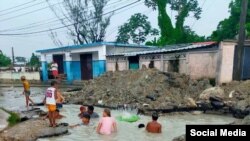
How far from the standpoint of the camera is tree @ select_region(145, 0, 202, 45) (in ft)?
118

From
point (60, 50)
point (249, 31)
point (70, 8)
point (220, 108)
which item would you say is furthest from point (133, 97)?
point (70, 8)

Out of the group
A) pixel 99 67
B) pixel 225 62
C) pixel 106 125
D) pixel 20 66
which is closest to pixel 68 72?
pixel 99 67

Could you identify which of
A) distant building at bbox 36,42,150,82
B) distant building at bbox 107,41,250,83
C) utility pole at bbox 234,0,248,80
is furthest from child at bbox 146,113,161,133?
distant building at bbox 36,42,150,82

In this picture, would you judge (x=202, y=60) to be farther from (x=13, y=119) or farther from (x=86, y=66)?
(x=86, y=66)

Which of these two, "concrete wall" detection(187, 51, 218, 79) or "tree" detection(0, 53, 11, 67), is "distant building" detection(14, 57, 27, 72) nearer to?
"tree" detection(0, 53, 11, 67)

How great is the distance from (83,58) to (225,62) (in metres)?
17.7

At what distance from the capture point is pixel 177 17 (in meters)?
38.0

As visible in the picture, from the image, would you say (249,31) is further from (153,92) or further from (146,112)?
(146,112)

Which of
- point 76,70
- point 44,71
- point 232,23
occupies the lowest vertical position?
point 44,71

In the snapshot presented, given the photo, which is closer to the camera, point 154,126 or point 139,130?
point 154,126

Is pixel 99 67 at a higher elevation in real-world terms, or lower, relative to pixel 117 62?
lower

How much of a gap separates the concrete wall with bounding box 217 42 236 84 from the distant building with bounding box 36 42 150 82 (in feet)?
43.4

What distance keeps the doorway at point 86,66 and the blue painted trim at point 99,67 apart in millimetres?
986

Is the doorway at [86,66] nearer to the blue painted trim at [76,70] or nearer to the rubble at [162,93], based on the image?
the blue painted trim at [76,70]
